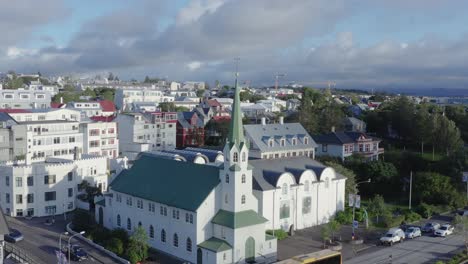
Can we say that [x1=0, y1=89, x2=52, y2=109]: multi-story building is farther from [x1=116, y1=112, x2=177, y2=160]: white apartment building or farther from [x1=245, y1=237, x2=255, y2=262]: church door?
[x1=245, y1=237, x2=255, y2=262]: church door

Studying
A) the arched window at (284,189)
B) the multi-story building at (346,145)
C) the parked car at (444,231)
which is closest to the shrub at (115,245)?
the arched window at (284,189)

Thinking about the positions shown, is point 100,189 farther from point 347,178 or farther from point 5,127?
point 347,178

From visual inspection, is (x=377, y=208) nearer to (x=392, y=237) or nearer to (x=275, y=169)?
(x=392, y=237)

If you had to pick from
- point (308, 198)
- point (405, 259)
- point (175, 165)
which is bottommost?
point (405, 259)

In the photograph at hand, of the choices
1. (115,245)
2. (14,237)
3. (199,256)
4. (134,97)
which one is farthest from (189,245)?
(134,97)

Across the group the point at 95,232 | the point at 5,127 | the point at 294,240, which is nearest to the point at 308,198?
the point at 294,240

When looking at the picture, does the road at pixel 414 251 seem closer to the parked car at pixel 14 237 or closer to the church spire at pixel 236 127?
the church spire at pixel 236 127
